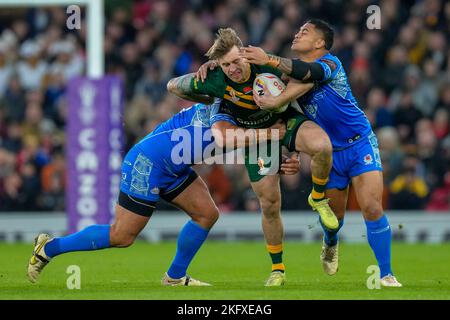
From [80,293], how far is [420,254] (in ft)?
23.3

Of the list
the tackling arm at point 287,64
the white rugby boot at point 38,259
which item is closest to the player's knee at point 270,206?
the tackling arm at point 287,64

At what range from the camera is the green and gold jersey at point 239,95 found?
Answer: 34.0 feet

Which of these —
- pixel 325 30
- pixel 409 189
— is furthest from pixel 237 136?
pixel 409 189

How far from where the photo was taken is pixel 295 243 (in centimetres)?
1856

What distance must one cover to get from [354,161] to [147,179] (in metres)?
2.03

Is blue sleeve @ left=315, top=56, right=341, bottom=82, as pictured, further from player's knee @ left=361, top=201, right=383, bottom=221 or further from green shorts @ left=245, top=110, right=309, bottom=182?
player's knee @ left=361, top=201, right=383, bottom=221

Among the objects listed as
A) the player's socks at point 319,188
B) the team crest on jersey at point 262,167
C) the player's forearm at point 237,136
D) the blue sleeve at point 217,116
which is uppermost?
the blue sleeve at point 217,116

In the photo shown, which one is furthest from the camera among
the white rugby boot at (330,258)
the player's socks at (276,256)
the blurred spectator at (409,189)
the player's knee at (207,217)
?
the blurred spectator at (409,189)

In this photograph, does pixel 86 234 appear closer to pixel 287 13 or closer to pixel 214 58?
pixel 214 58

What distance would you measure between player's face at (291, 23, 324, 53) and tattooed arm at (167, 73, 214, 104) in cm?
100

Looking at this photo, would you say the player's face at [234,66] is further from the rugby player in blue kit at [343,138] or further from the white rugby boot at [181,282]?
the white rugby boot at [181,282]

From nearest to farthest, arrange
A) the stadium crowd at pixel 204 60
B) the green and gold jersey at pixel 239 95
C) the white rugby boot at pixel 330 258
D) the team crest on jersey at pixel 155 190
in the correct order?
the green and gold jersey at pixel 239 95, the team crest on jersey at pixel 155 190, the white rugby boot at pixel 330 258, the stadium crowd at pixel 204 60

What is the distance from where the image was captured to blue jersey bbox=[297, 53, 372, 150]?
35.3 ft

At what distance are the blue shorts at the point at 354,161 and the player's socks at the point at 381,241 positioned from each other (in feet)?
1.71
